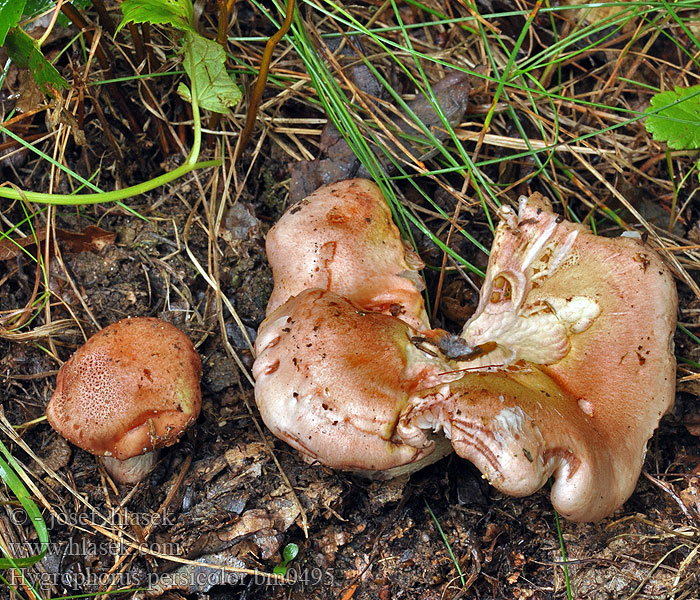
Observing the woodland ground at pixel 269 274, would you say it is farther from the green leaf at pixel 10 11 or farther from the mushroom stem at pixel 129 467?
the green leaf at pixel 10 11

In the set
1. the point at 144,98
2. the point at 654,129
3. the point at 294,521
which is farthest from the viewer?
the point at 144,98

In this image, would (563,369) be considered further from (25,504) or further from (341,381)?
(25,504)

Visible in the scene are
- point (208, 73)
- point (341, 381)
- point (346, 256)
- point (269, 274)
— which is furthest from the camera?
point (269, 274)

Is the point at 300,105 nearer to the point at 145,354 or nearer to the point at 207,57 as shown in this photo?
the point at 207,57

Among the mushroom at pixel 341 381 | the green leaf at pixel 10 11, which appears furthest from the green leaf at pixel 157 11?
the mushroom at pixel 341 381

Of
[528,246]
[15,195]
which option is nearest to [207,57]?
[15,195]

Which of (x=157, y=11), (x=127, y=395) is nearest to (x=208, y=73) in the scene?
(x=157, y=11)

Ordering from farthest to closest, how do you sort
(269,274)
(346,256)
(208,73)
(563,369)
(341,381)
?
(269,274) < (208,73) < (346,256) < (563,369) < (341,381)

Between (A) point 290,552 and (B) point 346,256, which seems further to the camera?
(B) point 346,256
